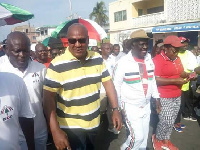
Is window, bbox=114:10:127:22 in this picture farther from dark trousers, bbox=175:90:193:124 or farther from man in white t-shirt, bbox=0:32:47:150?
man in white t-shirt, bbox=0:32:47:150

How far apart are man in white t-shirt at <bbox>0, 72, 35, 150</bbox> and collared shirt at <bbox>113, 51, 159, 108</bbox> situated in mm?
1602

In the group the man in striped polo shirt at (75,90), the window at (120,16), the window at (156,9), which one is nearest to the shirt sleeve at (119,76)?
the man in striped polo shirt at (75,90)

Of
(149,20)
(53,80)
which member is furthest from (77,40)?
(149,20)

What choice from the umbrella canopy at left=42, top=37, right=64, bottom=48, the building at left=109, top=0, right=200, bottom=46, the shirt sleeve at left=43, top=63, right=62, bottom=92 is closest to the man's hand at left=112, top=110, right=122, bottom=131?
the shirt sleeve at left=43, top=63, right=62, bottom=92

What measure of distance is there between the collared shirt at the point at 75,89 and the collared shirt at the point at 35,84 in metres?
0.40

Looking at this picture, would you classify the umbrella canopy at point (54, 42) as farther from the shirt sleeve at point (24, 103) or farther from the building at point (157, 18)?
the building at point (157, 18)

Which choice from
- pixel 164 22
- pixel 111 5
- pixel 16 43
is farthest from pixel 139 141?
pixel 111 5

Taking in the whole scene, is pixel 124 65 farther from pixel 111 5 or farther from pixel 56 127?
pixel 111 5

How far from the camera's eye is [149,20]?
20.7 m

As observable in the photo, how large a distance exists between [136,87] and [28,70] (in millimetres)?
1536

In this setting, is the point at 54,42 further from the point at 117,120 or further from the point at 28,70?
the point at 117,120

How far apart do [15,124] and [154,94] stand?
2.26 meters

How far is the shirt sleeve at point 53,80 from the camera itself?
2072 mm

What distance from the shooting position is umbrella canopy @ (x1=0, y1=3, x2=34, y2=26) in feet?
11.8
